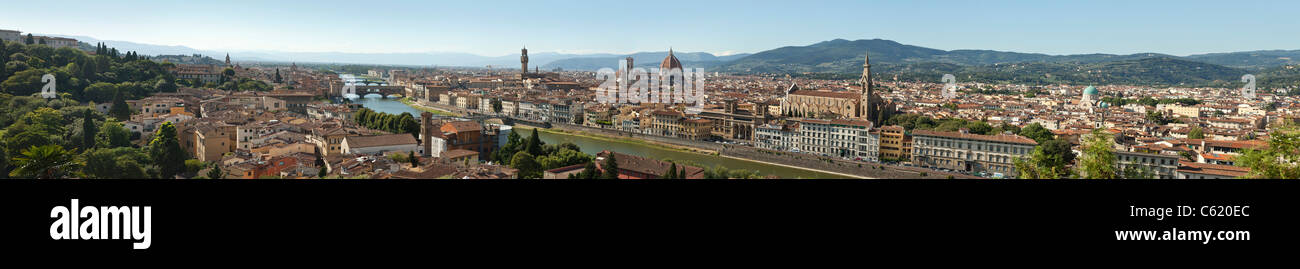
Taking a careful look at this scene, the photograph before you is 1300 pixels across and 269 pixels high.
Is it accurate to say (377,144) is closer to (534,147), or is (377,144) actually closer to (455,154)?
(455,154)

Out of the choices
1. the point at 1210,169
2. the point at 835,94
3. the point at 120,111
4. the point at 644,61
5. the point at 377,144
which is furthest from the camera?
the point at 644,61

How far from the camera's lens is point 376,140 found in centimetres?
929

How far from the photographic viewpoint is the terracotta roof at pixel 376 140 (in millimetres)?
9047

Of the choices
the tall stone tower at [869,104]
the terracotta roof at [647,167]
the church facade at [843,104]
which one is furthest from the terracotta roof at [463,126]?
the tall stone tower at [869,104]

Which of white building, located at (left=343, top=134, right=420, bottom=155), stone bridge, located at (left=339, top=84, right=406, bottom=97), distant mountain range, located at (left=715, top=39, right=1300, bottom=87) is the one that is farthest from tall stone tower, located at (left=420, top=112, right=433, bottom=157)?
distant mountain range, located at (left=715, top=39, right=1300, bottom=87)

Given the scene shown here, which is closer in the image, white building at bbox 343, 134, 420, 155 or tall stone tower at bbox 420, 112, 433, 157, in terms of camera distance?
white building at bbox 343, 134, 420, 155

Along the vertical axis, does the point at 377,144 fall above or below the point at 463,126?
below

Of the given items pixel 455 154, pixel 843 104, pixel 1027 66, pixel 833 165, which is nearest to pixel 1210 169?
pixel 833 165

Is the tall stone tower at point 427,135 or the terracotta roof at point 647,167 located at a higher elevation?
the tall stone tower at point 427,135

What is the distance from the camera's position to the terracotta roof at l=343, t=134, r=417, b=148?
9047mm

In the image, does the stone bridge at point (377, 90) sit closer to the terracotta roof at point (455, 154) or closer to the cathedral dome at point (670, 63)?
the cathedral dome at point (670, 63)
